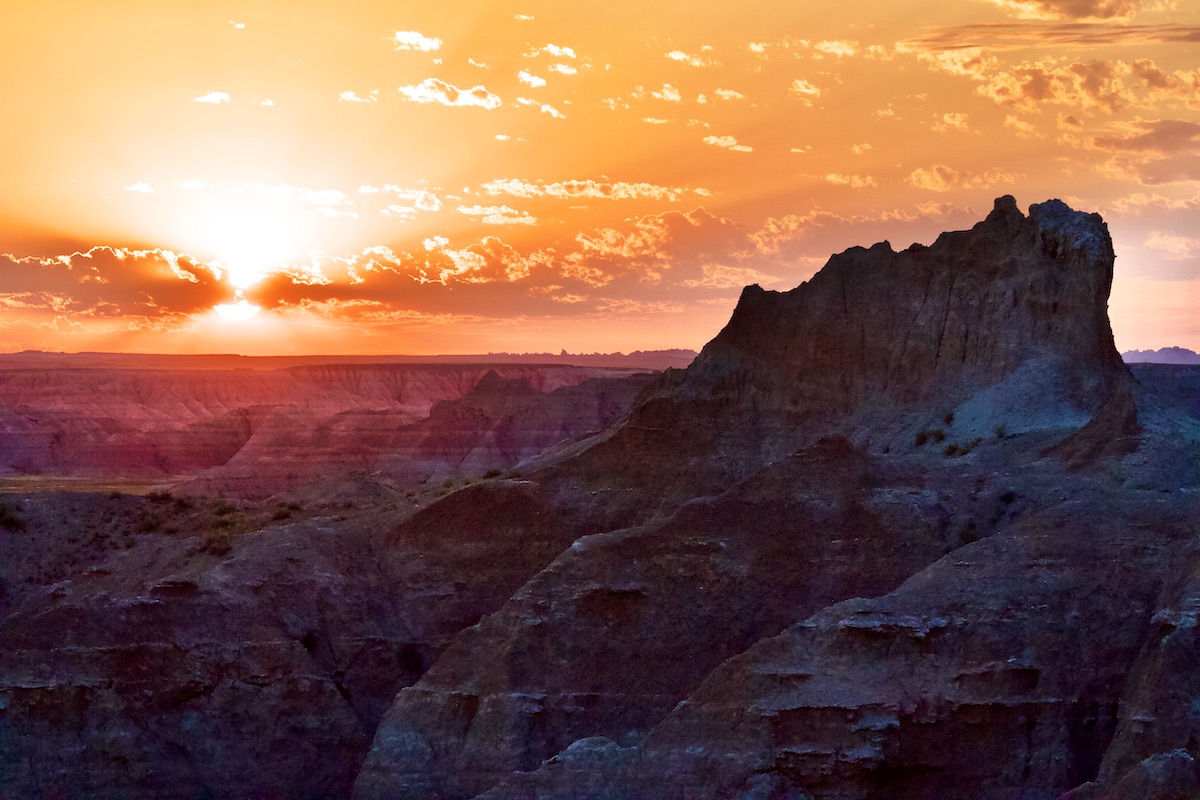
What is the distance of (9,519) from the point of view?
52.3 m

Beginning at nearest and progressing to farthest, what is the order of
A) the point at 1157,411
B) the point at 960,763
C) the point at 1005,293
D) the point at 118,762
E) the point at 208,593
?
the point at 960,763 < the point at 118,762 < the point at 208,593 < the point at 1157,411 < the point at 1005,293

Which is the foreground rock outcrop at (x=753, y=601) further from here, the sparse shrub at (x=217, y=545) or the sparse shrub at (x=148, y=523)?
the sparse shrub at (x=148, y=523)

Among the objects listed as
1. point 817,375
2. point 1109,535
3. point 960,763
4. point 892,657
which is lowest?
point 960,763

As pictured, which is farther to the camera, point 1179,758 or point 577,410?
point 577,410

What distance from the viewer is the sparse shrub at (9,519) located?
5200 centimetres

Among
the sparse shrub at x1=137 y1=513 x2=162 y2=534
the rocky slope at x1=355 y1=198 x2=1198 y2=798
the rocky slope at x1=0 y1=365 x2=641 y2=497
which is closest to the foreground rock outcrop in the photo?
the rocky slope at x1=355 y1=198 x2=1198 y2=798

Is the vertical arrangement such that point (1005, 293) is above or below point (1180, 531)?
above

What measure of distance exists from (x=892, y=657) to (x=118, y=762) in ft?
61.1

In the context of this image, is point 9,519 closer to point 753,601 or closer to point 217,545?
point 217,545

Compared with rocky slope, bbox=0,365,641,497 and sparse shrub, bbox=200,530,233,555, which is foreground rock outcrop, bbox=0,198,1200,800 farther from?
rocky slope, bbox=0,365,641,497

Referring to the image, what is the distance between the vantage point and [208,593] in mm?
36875

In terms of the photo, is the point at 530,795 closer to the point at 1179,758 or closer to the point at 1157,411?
the point at 1179,758

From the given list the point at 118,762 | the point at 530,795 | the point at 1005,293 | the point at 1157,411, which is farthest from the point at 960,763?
the point at 1005,293

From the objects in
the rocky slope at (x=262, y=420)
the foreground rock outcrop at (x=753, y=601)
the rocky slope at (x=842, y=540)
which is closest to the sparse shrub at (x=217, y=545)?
the foreground rock outcrop at (x=753, y=601)
